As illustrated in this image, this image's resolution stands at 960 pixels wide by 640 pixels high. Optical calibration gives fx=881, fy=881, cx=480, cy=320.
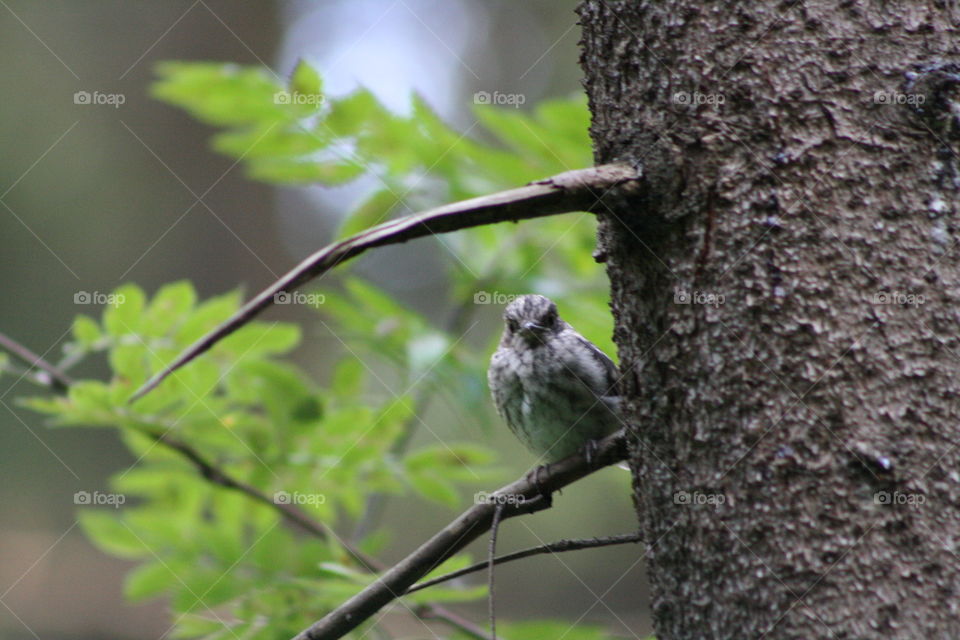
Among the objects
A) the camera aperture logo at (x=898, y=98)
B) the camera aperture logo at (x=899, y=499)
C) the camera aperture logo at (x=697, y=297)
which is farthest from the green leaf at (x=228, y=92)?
the camera aperture logo at (x=899, y=499)

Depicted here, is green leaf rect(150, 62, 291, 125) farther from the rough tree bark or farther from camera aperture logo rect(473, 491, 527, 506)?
camera aperture logo rect(473, 491, 527, 506)

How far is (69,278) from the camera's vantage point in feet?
32.3

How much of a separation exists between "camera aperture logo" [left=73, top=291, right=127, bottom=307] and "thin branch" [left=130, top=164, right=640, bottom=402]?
216 cm

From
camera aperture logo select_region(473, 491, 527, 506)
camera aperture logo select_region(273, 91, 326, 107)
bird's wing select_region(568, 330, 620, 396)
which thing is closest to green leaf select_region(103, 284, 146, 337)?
camera aperture logo select_region(273, 91, 326, 107)

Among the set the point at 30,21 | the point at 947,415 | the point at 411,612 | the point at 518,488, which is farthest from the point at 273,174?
the point at 30,21

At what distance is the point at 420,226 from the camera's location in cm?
156

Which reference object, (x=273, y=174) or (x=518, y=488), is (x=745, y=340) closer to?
(x=518, y=488)

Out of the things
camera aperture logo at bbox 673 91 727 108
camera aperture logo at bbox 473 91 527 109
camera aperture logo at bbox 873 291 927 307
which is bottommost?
camera aperture logo at bbox 873 291 927 307

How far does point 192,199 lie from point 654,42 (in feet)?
30.4

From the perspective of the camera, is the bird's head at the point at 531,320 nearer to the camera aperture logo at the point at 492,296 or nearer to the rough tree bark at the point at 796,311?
the camera aperture logo at the point at 492,296

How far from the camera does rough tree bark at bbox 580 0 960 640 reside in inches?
63.2

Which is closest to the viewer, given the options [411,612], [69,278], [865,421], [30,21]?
[865,421]

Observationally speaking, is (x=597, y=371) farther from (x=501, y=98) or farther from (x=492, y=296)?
(x=501, y=98)

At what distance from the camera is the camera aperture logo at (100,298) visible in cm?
362
